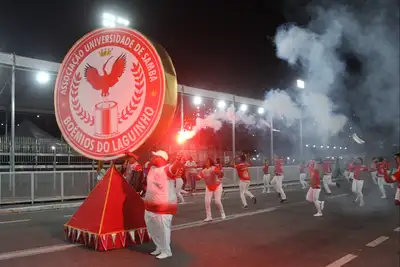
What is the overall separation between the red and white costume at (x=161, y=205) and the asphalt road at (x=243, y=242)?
1.07ft

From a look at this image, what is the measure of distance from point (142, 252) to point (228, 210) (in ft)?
21.0

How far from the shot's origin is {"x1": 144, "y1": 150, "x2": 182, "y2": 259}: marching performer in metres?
6.18

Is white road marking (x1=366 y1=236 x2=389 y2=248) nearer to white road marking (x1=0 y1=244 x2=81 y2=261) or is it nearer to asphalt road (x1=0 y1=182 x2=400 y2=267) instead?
asphalt road (x1=0 y1=182 x2=400 y2=267)

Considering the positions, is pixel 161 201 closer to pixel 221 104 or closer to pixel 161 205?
pixel 161 205

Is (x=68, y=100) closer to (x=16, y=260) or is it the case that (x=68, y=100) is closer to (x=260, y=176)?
(x=16, y=260)

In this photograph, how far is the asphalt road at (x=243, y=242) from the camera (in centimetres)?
608

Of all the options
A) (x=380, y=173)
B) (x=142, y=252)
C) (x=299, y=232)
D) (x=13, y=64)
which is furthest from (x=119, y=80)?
(x=380, y=173)

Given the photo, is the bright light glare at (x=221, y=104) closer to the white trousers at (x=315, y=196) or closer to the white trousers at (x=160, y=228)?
the white trousers at (x=315, y=196)

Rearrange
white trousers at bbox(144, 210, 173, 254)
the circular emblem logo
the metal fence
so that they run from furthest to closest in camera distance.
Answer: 1. the metal fence
2. white trousers at bbox(144, 210, 173, 254)
3. the circular emblem logo

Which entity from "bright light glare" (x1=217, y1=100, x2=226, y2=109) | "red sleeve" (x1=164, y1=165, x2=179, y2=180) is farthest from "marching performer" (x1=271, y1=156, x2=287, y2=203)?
"red sleeve" (x1=164, y1=165, x2=179, y2=180)

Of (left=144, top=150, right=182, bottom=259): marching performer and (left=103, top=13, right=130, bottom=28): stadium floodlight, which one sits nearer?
(left=144, top=150, right=182, bottom=259): marching performer

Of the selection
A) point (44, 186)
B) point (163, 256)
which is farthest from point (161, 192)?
point (44, 186)

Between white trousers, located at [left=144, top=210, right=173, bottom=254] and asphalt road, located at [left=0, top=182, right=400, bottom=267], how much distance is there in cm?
24

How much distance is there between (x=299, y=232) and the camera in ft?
29.0
